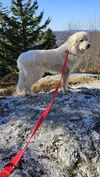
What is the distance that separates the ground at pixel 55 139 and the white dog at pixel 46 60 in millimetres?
619

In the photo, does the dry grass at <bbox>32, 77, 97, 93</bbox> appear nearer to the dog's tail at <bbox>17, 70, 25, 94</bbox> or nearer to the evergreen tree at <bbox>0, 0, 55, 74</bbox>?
the dog's tail at <bbox>17, 70, 25, 94</bbox>

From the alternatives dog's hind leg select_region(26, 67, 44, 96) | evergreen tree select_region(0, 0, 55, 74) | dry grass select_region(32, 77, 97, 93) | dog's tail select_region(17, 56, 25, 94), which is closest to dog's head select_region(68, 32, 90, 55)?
dog's hind leg select_region(26, 67, 44, 96)

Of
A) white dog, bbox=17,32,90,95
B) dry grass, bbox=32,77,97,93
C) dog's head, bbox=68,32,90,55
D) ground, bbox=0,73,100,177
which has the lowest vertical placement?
dry grass, bbox=32,77,97,93

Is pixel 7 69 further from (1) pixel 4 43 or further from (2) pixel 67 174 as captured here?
(2) pixel 67 174

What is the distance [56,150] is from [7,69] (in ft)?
51.8

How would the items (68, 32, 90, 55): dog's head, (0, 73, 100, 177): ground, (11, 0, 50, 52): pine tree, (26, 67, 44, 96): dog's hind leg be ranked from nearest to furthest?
(0, 73, 100, 177): ground < (68, 32, 90, 55): dog's head < (26, 67, 44, 96): dog's hind leg < (11, 0, 50, 52): pine tree

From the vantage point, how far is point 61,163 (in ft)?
8.81

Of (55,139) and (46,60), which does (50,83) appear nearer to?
(46,60)

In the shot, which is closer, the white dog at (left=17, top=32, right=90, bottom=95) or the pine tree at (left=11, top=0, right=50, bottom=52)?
the white dog at (left=17, top=32, right=90, bottom=95)

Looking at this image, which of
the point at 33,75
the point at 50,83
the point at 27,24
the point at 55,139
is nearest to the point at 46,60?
the point at 33,75

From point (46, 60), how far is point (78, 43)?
2.58 ft

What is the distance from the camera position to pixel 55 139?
9.97 feet

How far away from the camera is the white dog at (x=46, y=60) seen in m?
4.52

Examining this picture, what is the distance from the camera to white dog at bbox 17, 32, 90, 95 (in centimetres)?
452
